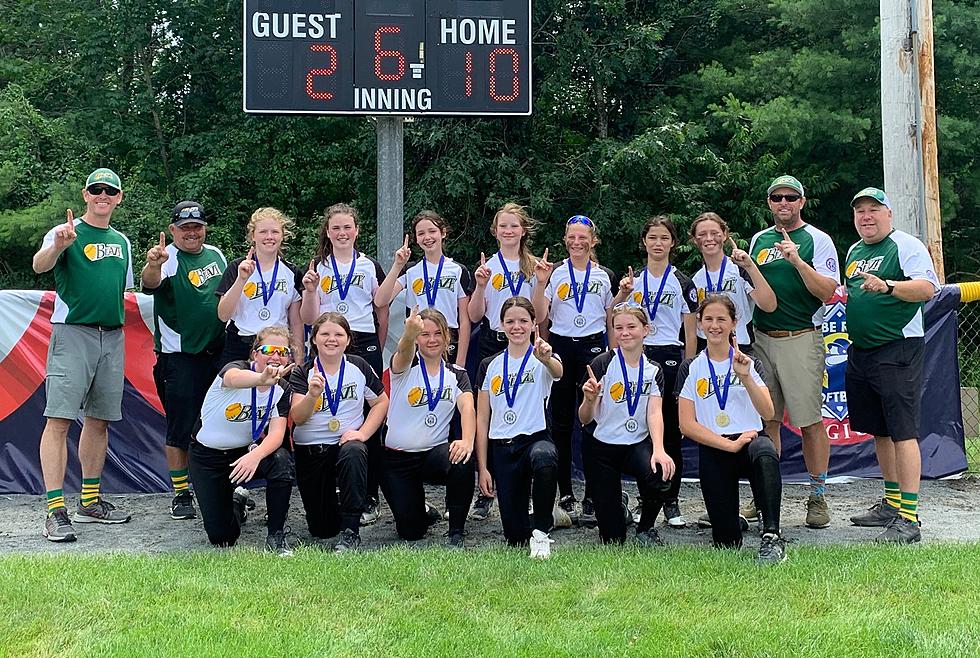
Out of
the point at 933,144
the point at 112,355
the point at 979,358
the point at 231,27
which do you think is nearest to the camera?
the point at 112,355

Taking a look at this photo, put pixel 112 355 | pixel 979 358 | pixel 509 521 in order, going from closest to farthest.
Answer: pixel 509 521
pixel 112 355
pixel 979 358

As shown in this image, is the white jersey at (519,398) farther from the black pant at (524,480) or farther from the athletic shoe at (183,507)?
the athletic shoe at (183,507)

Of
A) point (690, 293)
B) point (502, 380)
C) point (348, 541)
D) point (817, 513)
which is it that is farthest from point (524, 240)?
point (817, 513)

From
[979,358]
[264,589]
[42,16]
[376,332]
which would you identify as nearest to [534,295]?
[376,332]

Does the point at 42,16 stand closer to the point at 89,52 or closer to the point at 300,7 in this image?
the point at 89,52

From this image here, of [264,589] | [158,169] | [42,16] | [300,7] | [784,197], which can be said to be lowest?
[264,589]

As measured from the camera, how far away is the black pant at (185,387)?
6.54 metres

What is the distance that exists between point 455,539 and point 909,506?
2.68 meters

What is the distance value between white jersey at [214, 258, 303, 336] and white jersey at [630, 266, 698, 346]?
2243mm

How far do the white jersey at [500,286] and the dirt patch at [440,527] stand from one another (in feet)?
4.40

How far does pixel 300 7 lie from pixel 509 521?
4.23 meters

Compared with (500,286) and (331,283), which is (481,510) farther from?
(331,283)

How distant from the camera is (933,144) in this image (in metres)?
8.28

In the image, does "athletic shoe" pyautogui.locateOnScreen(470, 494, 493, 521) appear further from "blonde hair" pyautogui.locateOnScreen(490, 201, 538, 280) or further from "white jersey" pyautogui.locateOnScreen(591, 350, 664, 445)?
"blonde hair" pyautogui.locateOnScreen(490, 201, 538, 280)
